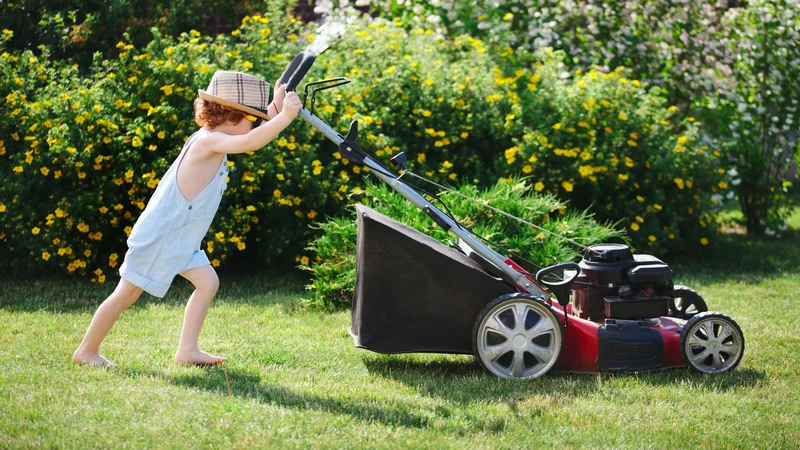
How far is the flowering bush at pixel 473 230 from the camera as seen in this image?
5.87 m

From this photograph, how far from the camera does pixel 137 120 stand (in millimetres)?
A: 6531

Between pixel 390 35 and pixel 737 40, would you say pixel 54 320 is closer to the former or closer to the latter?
pixel 390 35

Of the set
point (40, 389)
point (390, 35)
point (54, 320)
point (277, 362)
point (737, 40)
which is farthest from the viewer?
point (737, 40)

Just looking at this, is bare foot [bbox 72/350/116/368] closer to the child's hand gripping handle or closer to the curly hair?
the curly hair

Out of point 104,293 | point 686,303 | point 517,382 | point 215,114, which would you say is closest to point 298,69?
point 215,114

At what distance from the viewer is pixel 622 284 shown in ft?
14.5

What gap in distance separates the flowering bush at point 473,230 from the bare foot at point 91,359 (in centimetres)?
174

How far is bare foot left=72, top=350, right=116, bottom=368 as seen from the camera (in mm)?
4383

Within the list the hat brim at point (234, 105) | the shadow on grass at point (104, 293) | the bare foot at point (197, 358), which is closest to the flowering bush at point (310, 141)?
the shadow on grass at point (104, 293)

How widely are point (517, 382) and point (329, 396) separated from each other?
2.85ft

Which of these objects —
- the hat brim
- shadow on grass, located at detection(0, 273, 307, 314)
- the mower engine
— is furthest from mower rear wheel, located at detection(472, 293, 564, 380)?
shadow on grass, located at detection(0, 273, 307, 314)

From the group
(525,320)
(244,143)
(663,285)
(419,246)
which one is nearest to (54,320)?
(244,143)

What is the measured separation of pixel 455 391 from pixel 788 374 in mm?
1661

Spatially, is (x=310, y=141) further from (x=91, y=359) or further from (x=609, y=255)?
(x=609, y=255)
